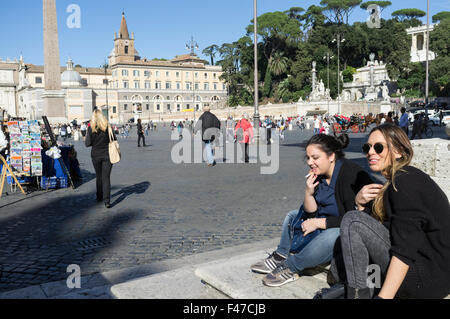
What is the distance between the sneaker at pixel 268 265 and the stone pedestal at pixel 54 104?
22.6 meters

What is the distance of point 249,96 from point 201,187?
2670 inches

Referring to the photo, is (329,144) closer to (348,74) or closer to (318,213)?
(318,213)

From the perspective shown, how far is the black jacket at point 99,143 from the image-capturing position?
22.3 feet

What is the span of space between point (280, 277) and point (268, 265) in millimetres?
245

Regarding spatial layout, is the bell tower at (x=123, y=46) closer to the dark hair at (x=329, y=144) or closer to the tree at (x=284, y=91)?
the tree at (x=284, y=91)

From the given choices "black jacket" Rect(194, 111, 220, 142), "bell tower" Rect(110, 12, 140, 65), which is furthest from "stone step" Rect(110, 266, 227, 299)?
"bell tower" Rect(110, 12, 140, 65)

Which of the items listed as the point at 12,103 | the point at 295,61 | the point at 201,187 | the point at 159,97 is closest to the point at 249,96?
the point at 295,61

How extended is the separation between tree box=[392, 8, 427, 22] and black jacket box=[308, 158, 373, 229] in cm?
9942

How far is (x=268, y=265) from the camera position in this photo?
127 inches

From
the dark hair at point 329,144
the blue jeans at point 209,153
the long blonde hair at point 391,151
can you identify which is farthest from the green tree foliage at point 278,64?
the long blonde hair at point 391,151

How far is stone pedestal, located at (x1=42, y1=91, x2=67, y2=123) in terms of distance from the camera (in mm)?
23531

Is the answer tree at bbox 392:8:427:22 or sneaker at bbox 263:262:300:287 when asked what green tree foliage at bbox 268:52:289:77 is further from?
sneaker at bbox 263:262:300:287

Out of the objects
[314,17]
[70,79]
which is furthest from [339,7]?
[70,79]
